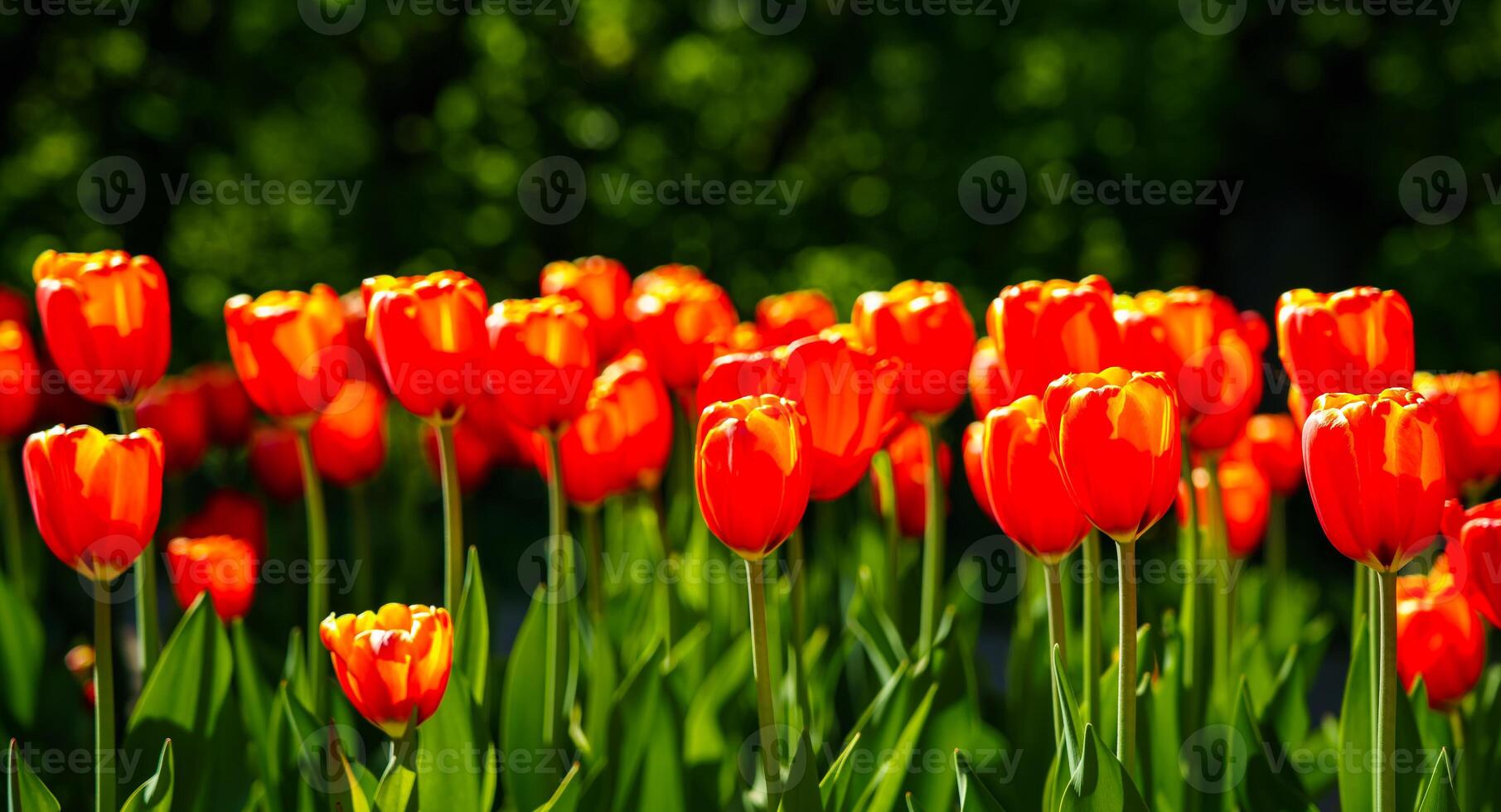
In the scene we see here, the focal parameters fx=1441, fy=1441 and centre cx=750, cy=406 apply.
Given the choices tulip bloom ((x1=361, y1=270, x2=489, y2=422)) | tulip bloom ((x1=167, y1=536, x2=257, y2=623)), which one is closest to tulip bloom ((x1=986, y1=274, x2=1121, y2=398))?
tulip bloom ((x1=361, y1=270, x2=489, y2=422))

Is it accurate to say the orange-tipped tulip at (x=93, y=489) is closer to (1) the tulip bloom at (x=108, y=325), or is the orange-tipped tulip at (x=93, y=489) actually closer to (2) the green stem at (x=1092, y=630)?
(1) the tulip bloom at (x=108, y=325)

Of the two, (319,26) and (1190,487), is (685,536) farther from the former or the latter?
(319,26)

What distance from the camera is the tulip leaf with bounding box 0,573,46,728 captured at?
103 inches

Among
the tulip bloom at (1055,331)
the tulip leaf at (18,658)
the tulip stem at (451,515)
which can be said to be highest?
the tulip bloom at (1055,331)

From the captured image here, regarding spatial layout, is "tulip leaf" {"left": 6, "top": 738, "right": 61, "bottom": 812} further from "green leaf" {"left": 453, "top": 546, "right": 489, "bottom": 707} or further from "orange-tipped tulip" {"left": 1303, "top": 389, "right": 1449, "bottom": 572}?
"orange-tipped tulip" {"left": 1303, "top": 389, "right": 1449, "bottom": 572}

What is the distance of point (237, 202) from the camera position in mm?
8844

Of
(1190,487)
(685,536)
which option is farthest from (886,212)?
(1190,487)

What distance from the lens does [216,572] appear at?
8.30ft

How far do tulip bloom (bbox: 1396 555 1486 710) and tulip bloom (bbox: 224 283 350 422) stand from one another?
69.1 inches

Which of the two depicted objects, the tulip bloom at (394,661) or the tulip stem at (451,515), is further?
the tulip stem at (451,515)

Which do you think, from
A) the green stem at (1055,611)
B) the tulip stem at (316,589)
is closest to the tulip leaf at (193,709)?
the tulip stem at (316,589)

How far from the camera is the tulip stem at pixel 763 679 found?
68.5 inches

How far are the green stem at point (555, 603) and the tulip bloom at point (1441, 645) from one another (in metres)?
1.27

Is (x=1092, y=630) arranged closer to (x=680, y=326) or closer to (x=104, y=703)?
(x=680, y=326)
